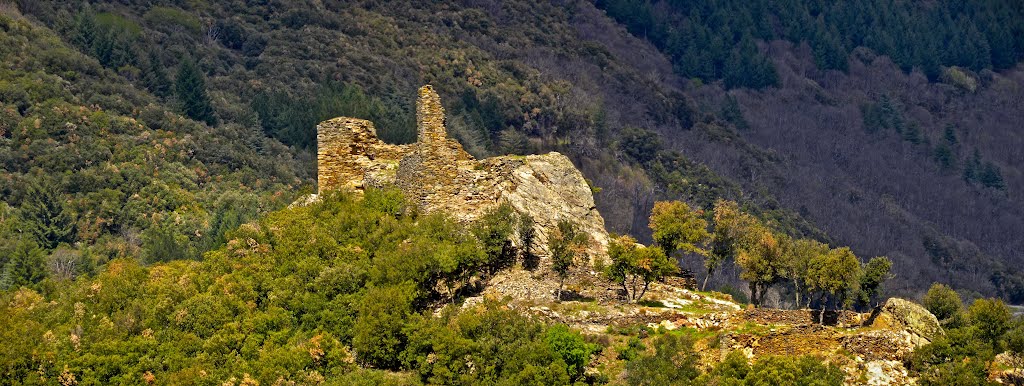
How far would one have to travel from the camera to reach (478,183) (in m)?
53.6

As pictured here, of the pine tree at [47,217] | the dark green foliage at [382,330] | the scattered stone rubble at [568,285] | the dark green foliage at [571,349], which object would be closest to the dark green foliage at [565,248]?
the scattered stone rubble at [568,285]

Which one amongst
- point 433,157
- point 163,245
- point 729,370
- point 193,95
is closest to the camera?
point 729,370

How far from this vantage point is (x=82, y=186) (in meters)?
105

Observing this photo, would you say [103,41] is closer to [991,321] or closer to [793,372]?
[991,321]

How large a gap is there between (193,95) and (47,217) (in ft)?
98.5

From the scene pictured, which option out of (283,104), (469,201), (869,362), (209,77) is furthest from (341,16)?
(869,362)

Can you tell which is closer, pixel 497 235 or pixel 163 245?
pixel 497 235

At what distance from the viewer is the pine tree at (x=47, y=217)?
324 ft

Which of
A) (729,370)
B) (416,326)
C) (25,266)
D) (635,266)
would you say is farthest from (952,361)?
(25,266)

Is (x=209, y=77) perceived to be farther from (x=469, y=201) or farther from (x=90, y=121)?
(x=469, y=201)

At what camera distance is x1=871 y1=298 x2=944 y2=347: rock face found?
148ft

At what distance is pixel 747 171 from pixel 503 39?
32.1 metres

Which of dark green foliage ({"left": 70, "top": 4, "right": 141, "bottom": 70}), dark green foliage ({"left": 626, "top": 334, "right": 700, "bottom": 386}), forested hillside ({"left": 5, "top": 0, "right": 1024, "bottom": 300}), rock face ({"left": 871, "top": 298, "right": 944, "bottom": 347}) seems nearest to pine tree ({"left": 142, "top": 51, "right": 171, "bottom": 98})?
forested hillside ({"left": 5, "top": 0, "right": 1024, "bottom": 300})

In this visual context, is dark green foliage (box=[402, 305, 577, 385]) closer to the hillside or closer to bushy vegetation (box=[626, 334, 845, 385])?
the hillside
